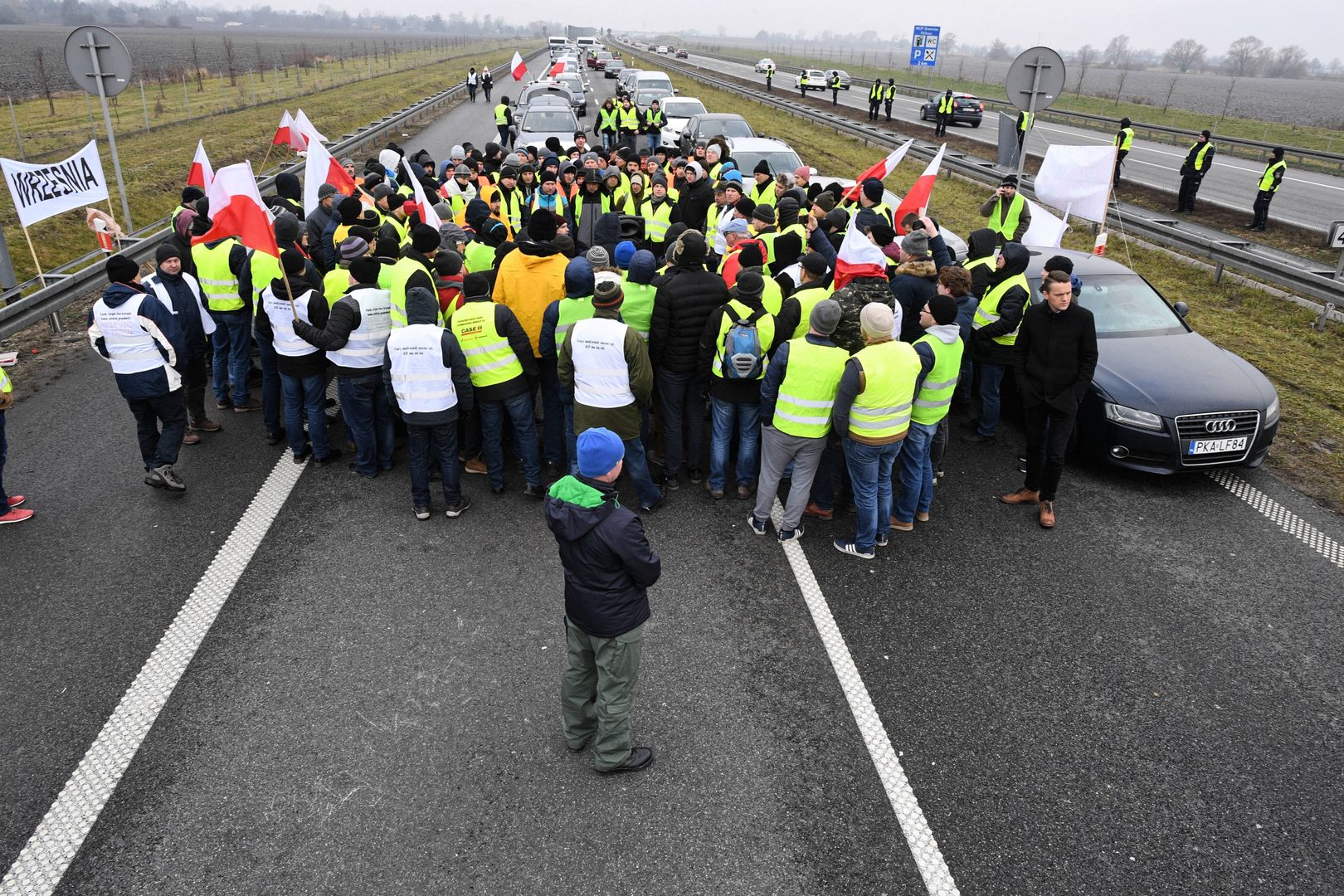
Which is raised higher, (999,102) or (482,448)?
(999,102)

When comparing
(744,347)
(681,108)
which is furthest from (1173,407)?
(681,108)

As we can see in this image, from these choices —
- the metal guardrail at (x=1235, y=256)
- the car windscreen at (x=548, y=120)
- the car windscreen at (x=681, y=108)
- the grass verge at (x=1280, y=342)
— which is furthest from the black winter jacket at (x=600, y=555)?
the car windscreen at (x=681, y=108)

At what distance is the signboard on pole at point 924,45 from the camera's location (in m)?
36.0

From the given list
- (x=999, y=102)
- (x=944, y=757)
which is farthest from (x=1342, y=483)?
(x=999, y=102)

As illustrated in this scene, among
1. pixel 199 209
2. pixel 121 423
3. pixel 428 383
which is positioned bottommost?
pixel 121 423

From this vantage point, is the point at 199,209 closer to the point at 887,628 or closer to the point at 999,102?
the point at 887,628

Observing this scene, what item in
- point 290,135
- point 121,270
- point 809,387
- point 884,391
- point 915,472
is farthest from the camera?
point 290,135

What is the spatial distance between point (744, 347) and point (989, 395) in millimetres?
2923

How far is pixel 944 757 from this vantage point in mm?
4211

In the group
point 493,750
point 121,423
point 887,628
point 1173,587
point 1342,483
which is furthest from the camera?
point 121,423

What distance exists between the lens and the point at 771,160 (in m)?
14.8

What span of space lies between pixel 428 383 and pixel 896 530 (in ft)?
12.4

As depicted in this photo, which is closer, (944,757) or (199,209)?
(944,757)

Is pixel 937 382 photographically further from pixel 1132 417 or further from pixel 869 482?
pixel 1132 417
